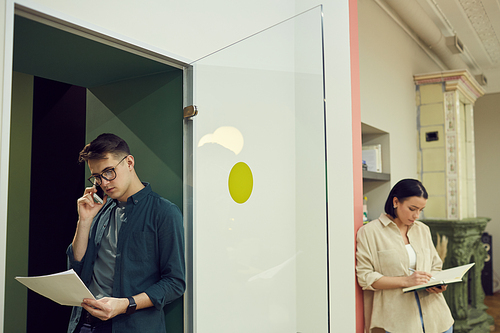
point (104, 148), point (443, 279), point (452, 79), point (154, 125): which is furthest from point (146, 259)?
point (452, 79)

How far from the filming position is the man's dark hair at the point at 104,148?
190 cm

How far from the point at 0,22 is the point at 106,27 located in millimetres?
408

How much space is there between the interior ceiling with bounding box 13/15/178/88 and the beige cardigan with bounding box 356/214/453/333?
5.34 feet

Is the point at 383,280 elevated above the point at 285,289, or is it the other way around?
the point at 285,289

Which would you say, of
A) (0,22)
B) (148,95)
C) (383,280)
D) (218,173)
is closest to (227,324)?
(218,173)

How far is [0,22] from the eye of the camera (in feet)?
4.11

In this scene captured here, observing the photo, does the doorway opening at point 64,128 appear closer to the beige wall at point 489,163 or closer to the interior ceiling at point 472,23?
the interior ceiling at point 472,23

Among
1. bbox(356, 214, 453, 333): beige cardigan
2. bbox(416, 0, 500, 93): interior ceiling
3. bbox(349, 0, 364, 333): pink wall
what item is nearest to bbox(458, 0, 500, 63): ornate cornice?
bbox(416, 0, 500, 93): interior ceiling

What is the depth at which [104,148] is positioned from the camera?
6.24 feet

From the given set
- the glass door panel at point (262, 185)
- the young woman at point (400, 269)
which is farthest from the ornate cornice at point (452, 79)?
the glass door panel at point (262, 185)

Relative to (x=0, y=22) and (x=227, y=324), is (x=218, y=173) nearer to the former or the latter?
(x=227, y=324)

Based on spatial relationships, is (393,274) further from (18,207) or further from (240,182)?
(18,207)

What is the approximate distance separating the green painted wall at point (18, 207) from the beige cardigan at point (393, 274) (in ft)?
6.81

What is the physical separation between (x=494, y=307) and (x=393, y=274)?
489 cm
